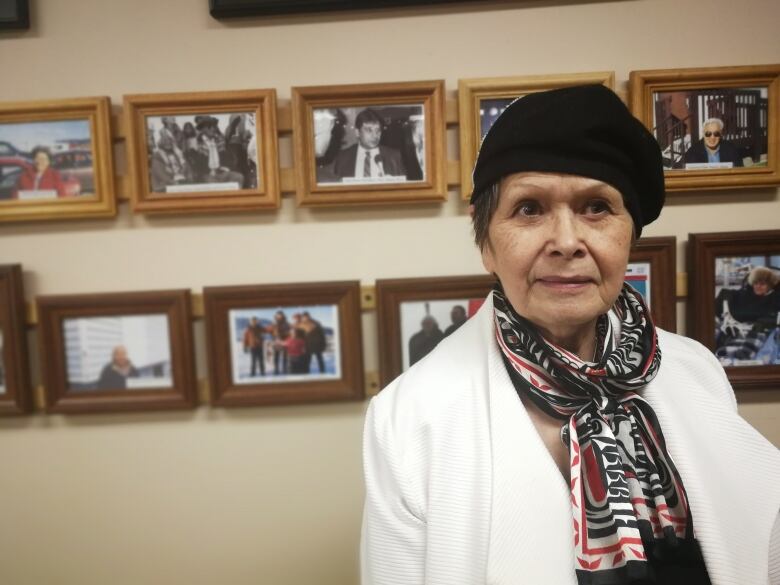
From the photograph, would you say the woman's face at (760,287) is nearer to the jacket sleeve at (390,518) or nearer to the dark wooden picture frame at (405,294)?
the dark wooden picture frame at (405,294)

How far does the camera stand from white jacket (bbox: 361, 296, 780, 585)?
24.0 inches

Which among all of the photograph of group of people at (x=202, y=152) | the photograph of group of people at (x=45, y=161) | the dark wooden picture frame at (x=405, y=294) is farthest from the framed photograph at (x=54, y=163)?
the dark wooden picture frame at (x=405, y=294)

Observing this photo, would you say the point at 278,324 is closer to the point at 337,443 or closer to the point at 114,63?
the point at 337,443

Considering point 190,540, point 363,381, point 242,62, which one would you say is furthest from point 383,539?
point 242,62

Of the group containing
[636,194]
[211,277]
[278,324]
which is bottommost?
[278,324]

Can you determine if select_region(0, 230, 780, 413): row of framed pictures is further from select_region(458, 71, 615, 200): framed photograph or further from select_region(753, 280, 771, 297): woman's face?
select_region(458, 71, 615, 200): framed photograph

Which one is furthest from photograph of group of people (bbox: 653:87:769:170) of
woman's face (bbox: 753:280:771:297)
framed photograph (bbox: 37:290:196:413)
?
framed photograph (bbox: 37:290:196:413)

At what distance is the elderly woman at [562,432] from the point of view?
61 centimetres

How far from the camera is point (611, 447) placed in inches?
26.0

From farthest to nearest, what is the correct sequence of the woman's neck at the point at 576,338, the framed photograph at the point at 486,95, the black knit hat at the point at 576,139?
1. the framed photograph at the point at 486,95
2. the woman's neck at the point at 576,338
3. the black knit hat at the point at 576,139

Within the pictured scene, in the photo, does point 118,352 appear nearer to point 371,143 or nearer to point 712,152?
point 371,143

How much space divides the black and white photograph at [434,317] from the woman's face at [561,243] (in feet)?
1.16

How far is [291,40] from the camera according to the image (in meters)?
1.00

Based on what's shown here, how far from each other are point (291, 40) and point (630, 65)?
2.34 ft
